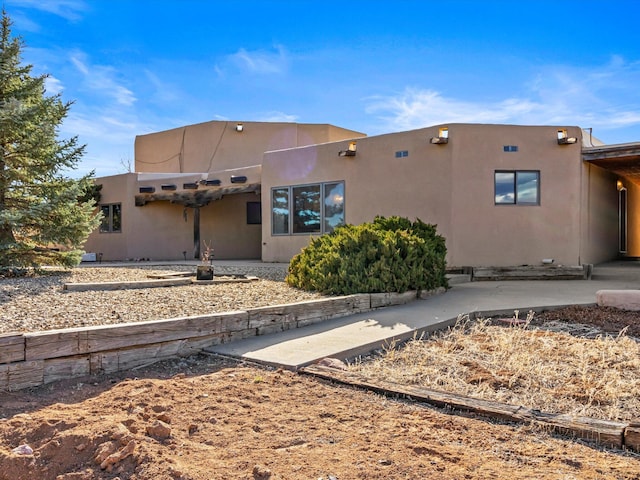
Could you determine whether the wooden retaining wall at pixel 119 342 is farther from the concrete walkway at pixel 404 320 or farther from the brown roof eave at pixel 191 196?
the brown roof eave at pixel 191 196

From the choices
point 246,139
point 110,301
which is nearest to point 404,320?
point 110,301

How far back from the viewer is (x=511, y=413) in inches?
108

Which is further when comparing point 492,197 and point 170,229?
point 170,229

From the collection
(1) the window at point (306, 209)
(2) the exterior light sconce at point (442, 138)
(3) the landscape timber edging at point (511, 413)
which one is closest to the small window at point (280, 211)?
(1) the window at point (306, 209)

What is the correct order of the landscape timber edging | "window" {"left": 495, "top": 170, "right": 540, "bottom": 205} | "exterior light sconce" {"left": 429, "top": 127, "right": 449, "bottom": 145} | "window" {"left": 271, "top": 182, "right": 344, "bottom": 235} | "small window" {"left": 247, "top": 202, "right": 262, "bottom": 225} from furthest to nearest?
"small window" {"left": 247, "top": 202, "right": 262, "bottom": 225} → "window" {"left": 271, "top": 182, "right": 344, "bottom": 235} → "window" {"left": 495, "top": 170, "right": 540, "bottom": 205} → "exterior light sconce" {"left": 429, "top": 127, "right": 449, "bottom": 145} → the landscape timber edging

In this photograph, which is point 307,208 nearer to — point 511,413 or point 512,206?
point 512,206

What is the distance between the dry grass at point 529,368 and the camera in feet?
10.2

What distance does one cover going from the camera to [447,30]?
10.6 meters

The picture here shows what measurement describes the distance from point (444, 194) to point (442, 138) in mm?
1223

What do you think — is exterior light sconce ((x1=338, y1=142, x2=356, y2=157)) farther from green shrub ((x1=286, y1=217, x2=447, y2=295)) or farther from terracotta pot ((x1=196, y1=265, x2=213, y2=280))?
terracotta pot ((x1=196, y1=265, x2=213, y2=280))

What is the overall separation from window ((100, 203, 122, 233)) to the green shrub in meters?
10.9

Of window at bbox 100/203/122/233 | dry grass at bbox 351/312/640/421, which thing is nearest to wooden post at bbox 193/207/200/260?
window at bbox 100/203/122/233

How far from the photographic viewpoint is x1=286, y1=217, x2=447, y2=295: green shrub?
264 inches

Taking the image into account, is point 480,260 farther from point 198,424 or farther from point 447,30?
A: point 198,424
